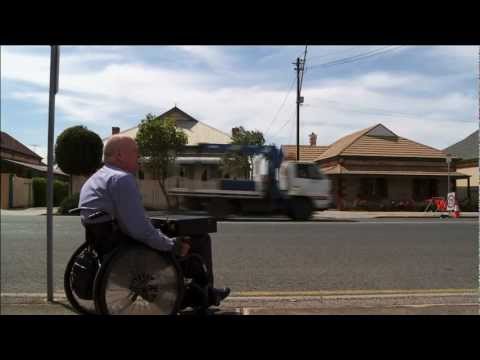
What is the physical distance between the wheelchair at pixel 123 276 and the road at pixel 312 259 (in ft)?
7.37

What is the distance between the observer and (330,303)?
4805 mm

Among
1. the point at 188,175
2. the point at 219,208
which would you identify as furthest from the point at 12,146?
the point at 219,208

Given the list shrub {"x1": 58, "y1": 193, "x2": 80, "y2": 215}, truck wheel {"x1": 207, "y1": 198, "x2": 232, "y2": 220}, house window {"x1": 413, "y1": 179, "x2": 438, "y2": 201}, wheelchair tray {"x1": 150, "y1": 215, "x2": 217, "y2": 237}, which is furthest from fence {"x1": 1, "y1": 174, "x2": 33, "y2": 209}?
wheelchair tray {"x1": 150, "y1": 215, "x2": 217, "y2": 237}

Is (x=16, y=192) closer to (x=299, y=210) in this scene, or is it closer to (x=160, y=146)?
(x=160, y=146)

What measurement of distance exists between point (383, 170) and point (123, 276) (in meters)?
23.1

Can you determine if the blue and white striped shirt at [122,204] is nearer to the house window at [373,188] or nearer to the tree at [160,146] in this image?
the tree at [160,146]

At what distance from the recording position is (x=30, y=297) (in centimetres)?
492

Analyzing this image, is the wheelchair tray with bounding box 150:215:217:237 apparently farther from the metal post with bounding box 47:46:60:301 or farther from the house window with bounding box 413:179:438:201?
the house window with bounding box 413:179:438:201

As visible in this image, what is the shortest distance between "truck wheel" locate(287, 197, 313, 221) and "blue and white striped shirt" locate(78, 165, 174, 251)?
14592 millimetres

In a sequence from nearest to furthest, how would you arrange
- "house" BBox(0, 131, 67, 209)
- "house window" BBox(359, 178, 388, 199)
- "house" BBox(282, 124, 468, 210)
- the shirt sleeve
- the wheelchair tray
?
the shirt sleeve → the wheelchair tray → "house" BBox(282, 124, 468, 210) → "house" BBox(0, 131, 67, 209) → "house window" BBox(359, 178, 388, 199)

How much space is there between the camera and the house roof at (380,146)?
23953 mm

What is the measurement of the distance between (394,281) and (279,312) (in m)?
2.74

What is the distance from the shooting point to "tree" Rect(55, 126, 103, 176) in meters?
15.4
